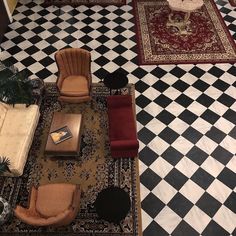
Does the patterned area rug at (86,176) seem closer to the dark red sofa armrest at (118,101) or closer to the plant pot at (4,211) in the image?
the plant pot at (4,211)

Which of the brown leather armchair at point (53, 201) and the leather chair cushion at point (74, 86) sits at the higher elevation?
the leather chair cushion at point (74, 86)

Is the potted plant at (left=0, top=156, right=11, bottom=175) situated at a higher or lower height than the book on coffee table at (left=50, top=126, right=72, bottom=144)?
higher

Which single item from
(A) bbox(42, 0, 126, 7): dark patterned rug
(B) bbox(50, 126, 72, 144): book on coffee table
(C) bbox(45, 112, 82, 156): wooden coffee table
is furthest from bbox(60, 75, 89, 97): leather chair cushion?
(A) bbox(42, 0, 126, 7): dark patterned rug

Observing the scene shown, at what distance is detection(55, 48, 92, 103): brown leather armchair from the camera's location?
593cm

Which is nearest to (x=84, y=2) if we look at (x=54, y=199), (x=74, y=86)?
(x=74, y=86)

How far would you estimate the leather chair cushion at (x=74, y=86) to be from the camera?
593 centimetres

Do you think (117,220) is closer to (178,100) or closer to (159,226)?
(159,226)

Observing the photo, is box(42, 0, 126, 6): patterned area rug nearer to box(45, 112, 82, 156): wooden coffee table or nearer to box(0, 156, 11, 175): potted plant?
box(45, 112, 82, 156): wooden coffee table

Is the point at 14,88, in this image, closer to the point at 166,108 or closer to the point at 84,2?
the point at 166,108

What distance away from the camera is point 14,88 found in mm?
5555

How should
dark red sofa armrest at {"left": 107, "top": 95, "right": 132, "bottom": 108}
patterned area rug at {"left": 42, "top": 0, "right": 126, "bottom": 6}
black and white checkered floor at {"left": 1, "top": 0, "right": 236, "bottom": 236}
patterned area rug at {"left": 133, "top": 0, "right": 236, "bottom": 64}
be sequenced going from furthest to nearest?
patterned area rug at {"left": 42, "top": 0, "right": 126, "bottom": 6} → patterned area rug at {"left": 133, "top": 0, "right": 236, "bottom": 64} → dark red sofa armrest at {"left": 107, "top": 95, "right": 132, "bottom": 108} → black and white checkered floor at {"left": 1, "top": 0, "right": 236, "bottom": 236}

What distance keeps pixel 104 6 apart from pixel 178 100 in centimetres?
432

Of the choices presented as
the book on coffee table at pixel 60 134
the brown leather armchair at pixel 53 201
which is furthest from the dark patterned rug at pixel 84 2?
the brown leather armchair at pixel 53 201

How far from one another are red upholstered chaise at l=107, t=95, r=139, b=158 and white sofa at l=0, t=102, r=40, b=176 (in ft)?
4.91
